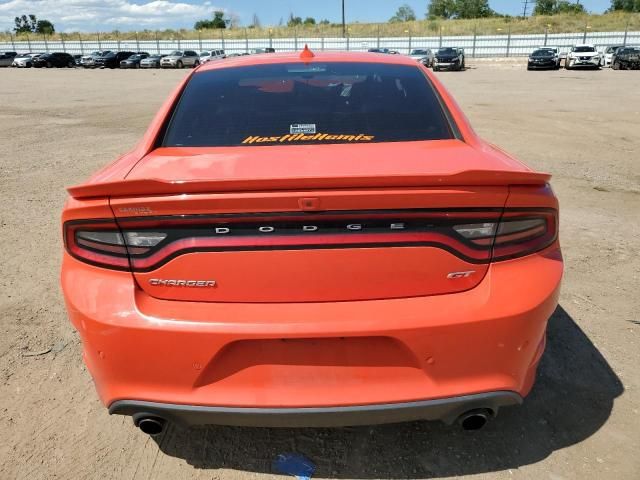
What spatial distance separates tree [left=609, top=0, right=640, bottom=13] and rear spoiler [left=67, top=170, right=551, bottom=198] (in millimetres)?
97380

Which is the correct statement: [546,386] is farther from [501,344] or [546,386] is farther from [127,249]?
[127,249]

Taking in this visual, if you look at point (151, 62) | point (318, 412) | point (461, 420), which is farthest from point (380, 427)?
point (151, 62)

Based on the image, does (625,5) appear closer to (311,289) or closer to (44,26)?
(311,289)

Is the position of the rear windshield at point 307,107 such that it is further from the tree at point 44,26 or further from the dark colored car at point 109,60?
the tree at point 44,26

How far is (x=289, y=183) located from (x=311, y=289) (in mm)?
388

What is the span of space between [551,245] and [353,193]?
87 cm

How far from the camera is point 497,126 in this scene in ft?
39.3

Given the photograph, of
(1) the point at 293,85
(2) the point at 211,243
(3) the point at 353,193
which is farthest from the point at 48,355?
(3) the point at 353,193

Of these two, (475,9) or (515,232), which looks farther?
(475,9)

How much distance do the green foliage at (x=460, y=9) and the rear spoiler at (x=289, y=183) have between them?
106 meters

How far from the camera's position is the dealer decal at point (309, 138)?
8.14 ft

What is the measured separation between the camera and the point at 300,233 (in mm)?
1821

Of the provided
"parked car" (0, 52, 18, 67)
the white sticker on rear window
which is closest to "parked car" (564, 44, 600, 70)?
the white sticker on rear window

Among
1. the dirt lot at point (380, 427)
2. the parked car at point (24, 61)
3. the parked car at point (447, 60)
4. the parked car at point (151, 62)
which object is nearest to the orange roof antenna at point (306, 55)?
the dirt lot at point (380, 427)
